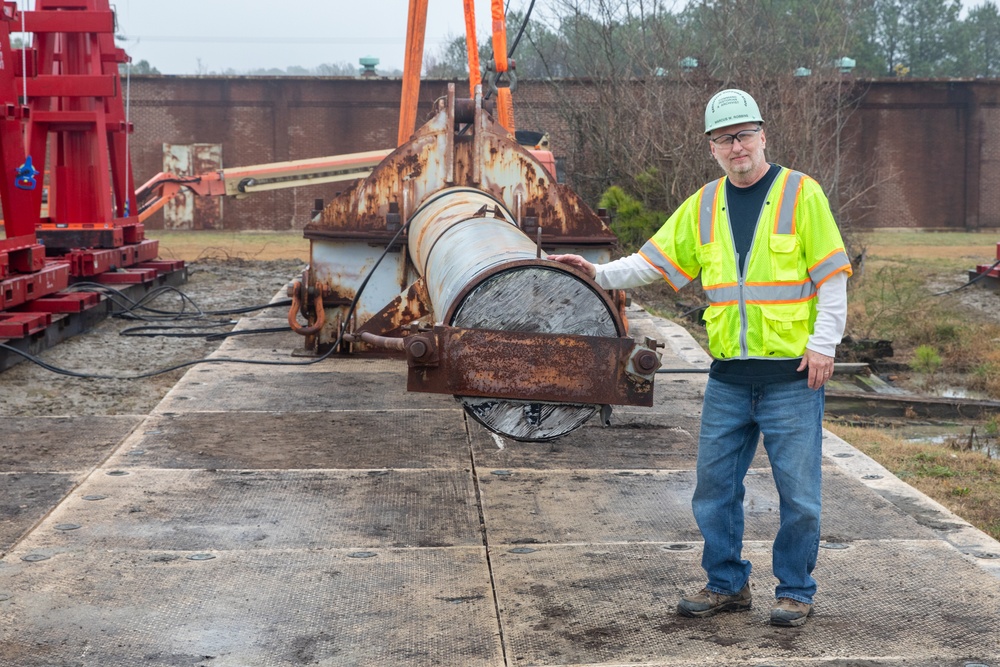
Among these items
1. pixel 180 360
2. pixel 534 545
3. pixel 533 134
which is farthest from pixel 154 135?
pixel 534 545

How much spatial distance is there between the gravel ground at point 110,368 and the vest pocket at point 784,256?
16.3 ft

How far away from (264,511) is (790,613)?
2.33 m

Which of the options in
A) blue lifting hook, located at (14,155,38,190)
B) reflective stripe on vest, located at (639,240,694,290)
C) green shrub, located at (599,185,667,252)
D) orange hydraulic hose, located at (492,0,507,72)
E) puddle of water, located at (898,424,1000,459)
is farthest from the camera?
green shrub, located at (599,185,667,252)

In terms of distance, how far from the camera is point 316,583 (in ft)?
14.0

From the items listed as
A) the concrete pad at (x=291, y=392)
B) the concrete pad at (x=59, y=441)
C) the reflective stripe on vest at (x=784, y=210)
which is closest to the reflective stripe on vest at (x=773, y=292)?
the reflective stripe on vest at (x=784, y=210)

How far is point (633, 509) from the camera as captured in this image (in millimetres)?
5191

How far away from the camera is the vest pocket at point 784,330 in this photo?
3881 millimetres

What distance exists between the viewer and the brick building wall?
31453 millimetres

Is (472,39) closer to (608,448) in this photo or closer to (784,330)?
(608,448)

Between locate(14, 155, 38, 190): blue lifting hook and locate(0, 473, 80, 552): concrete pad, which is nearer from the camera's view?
locate(0, 473, 80, 552): concrete pad

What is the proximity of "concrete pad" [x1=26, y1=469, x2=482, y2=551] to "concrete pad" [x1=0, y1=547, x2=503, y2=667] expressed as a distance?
0.47ft

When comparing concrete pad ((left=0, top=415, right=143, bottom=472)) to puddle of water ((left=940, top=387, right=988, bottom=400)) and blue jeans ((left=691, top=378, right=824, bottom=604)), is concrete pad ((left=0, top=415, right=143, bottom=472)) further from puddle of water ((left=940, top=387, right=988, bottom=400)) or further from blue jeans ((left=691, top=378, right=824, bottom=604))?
puddle of water ((left=940, top=387, right=988, bottom=400))

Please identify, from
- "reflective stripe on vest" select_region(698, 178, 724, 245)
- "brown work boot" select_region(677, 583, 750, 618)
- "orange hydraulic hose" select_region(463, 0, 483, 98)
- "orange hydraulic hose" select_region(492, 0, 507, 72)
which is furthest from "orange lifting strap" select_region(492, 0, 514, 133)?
"brown work boot" select_region(677, 583, 750, 618)

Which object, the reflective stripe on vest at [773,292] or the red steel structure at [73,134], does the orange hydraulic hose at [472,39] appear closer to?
the red steel structure at [73,134]
